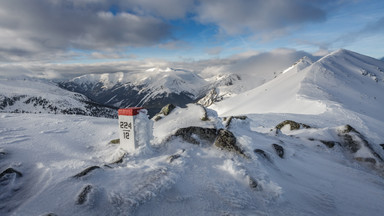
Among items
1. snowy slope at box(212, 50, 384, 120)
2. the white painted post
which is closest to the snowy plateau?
the white painted post

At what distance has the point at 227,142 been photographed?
1294 centimetres

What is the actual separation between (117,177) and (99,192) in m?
1.47

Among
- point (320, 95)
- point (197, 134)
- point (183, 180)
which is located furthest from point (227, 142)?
point (320, 95)

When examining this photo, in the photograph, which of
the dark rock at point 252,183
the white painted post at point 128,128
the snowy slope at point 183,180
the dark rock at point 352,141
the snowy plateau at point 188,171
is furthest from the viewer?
the dark rock at point 352,141

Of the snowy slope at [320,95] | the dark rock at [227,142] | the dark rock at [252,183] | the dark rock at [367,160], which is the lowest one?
the dark rock at [367,160]

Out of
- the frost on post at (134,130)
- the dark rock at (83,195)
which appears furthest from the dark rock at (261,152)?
the dark rock at (83,195)

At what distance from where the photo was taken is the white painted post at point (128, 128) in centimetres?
1280

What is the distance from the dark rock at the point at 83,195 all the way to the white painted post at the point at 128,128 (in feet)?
15.9

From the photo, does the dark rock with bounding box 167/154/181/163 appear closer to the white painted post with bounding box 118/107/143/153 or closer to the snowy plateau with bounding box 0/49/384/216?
the snowy plateau with bounding box 0/49/384/216

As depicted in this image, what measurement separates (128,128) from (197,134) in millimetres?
5101

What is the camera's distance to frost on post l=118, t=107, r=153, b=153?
12.8m

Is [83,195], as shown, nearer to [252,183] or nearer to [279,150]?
[252,183]

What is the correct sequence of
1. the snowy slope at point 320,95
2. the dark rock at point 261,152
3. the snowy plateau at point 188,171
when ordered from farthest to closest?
1. the snowy slope at point 320,95
2. the dark rock at point 261,152
3. the snowy plateau at point 188,171

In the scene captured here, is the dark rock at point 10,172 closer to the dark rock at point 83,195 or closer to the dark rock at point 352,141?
the dark rock at point 83,195
